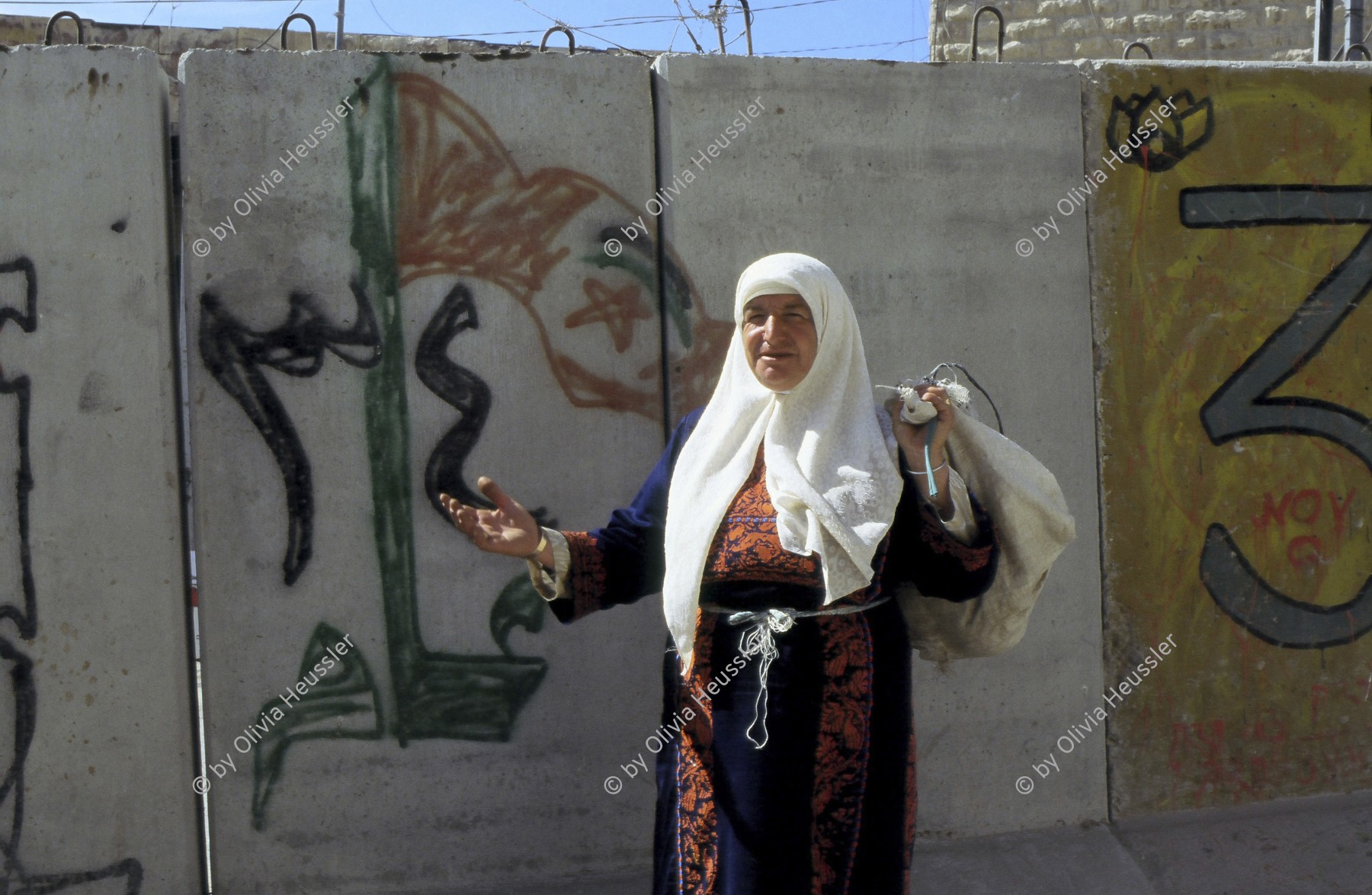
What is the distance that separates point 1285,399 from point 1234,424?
0.19 m

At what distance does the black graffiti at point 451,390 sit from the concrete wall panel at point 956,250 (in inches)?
21.7

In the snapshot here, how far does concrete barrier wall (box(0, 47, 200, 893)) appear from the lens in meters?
3.11

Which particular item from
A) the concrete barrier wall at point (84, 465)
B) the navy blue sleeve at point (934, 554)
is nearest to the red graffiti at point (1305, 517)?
the navy blue sleeve at point (934, 554)

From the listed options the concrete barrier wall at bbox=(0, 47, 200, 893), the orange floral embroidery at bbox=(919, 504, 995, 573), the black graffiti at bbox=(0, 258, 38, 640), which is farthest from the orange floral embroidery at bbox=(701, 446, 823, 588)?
the black graffiti at bbox=(0, 258, 38, 640)

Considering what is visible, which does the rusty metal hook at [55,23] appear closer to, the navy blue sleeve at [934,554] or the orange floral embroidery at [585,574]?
the orange floral embroidery at [585,574]

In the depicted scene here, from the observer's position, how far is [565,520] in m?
3.37

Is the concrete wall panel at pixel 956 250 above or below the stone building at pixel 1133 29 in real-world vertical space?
below

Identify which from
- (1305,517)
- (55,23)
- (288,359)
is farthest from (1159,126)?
(55,23)

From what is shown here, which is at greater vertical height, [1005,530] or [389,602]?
[1005,530]

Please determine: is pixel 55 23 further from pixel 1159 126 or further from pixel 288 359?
pixel 1159 126

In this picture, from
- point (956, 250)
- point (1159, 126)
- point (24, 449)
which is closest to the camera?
point (24, 449)

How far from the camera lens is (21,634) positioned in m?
3.14

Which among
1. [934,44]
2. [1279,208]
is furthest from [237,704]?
[934,44]

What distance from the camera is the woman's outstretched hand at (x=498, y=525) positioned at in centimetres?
238
